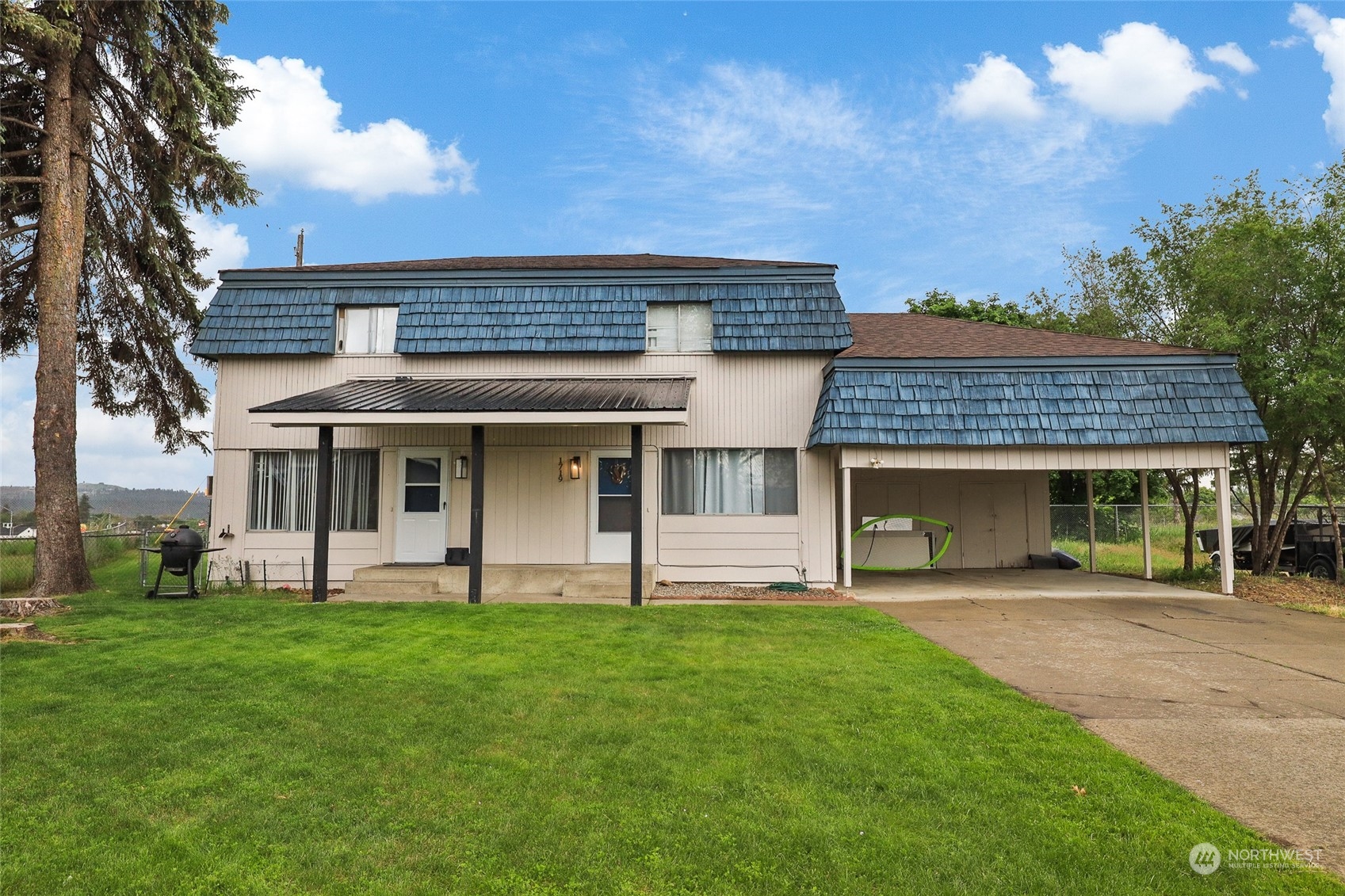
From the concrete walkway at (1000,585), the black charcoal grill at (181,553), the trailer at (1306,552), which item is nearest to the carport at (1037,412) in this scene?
the concrete walkway at (1000,585)

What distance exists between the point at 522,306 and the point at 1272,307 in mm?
12894

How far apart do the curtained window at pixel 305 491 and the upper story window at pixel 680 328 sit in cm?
526

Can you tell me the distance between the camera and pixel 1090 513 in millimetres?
14859

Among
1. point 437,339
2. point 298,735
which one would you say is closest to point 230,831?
point 298,735

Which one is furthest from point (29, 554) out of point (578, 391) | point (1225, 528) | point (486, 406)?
point (1225, 528)

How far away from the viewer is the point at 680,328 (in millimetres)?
12672

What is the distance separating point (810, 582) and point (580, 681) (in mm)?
6892

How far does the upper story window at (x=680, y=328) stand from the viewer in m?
12.6

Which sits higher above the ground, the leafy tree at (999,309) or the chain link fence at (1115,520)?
the leafy tree at (999,309)

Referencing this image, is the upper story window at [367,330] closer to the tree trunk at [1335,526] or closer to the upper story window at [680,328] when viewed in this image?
the upper story window at [680,328]

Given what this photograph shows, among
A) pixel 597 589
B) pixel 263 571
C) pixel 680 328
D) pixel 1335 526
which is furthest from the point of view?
pixel 1335 526

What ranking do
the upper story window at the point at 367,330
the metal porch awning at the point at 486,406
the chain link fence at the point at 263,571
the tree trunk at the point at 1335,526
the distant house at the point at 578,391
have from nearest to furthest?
the metal porch awning at the point at 486,406 → the distant house at the point at 578,391 → the chain link fence at the point at 263,571 → the upper story window at the point at 367,330 → the tree trunk at the point at 1335,526

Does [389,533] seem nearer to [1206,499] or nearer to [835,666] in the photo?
[835,666]

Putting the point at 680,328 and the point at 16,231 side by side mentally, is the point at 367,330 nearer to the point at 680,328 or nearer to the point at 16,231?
the point at 16,231
